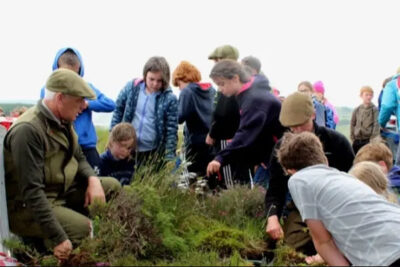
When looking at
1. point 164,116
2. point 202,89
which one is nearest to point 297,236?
point 164,116

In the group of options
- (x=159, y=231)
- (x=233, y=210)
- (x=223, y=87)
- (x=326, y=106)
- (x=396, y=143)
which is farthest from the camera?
(x=396, y=143)

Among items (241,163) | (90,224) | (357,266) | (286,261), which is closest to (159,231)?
(90,224)

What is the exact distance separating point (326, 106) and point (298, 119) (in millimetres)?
3386

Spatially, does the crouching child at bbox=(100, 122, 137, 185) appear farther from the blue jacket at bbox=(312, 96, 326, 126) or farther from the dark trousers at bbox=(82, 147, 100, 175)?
the blue jacket at bbox=(312, 96, 326, 126)

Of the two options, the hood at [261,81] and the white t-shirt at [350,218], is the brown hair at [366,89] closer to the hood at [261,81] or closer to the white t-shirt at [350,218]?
the hood at [261,81]

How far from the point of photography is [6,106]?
947cm

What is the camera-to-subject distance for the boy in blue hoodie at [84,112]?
5.87 metres

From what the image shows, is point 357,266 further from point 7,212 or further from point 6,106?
point 6,106

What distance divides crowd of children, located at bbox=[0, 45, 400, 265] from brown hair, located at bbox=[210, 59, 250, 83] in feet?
0.03

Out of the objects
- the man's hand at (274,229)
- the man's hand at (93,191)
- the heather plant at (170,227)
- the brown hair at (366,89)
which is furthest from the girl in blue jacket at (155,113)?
the brown hair at (366,89)

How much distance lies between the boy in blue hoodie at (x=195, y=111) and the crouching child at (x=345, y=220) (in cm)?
297

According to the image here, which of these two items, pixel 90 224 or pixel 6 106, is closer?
pixel 90 224

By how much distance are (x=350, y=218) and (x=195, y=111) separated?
→ 3308 millimetres

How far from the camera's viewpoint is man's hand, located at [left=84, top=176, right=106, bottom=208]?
4.81m
